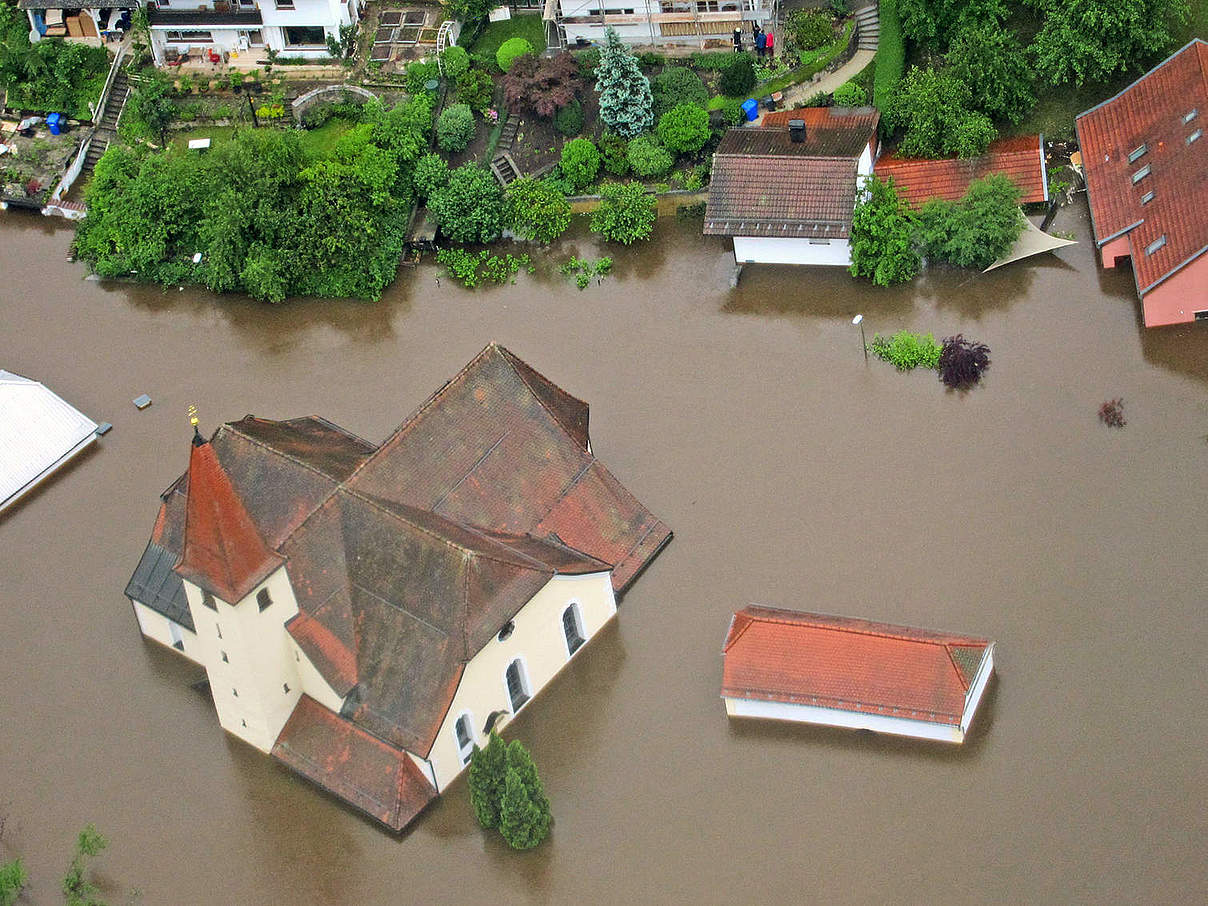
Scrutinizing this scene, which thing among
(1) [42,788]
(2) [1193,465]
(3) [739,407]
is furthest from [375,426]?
(2) [1193,465]

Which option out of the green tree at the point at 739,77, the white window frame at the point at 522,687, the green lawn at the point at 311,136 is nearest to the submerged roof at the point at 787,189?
the green tree at the point at 739,77

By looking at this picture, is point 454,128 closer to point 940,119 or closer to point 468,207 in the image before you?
point 468,207

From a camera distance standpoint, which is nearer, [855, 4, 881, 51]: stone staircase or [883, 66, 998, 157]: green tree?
[883, 66, 998, 157]: green tree

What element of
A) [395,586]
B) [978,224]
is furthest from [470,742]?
[978,224]

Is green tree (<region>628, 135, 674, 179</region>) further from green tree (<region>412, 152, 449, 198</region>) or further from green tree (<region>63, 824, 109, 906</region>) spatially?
green tree (<region>63, 824, 109, 906</region>)

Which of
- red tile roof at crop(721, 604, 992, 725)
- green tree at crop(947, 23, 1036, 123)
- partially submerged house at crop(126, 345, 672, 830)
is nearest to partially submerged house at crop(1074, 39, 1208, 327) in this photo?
green tree at crop(947, 23, 1036, 123)

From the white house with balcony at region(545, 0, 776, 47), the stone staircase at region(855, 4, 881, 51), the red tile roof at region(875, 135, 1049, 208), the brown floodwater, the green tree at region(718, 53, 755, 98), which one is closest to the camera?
the brown floodwater

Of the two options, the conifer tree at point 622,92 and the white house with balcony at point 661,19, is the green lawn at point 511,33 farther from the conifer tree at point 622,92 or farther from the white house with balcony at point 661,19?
the conifer tree at point 622,92
